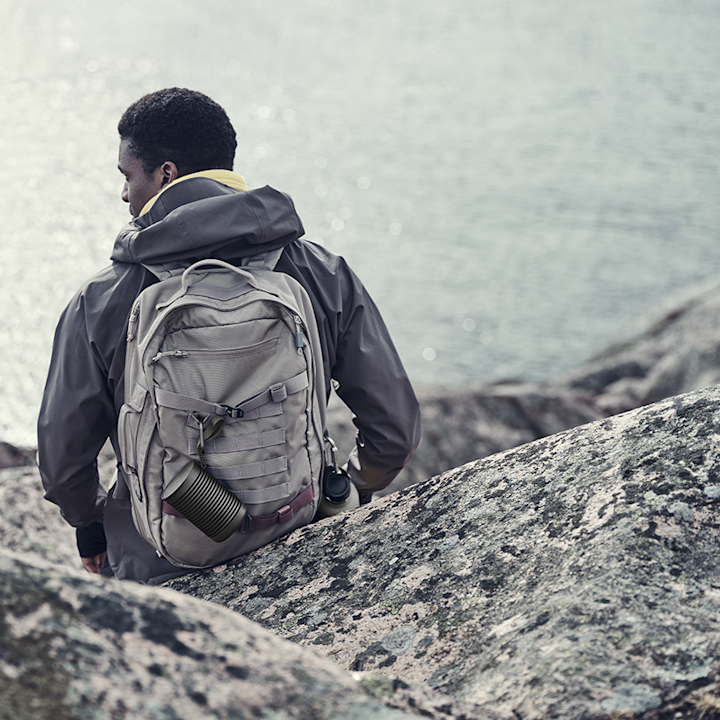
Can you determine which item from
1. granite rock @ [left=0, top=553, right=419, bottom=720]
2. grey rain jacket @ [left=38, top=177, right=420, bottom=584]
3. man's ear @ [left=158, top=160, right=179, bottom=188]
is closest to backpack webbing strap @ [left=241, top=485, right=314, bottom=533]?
grey rain jacket @ [left=38, top=177, right=420, bottom=584]

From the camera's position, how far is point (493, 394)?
788cm

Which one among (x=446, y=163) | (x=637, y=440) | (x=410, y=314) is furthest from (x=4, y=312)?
(x=446, y=163)

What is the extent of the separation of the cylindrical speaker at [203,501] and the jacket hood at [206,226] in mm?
708

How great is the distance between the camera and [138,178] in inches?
118

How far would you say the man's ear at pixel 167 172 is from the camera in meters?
2.98

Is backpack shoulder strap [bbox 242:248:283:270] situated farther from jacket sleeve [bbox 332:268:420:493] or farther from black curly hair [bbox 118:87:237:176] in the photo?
black curly hair [bbox 118:87:237:176]

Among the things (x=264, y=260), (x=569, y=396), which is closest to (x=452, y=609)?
(x=264, y=260)

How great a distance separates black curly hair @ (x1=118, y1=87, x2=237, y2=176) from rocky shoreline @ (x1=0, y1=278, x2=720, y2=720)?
1524mm

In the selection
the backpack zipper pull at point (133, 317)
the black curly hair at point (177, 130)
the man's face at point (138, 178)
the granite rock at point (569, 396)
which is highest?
the black curly hair at point (177, 130)

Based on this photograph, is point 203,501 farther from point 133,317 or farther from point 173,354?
point 133,317

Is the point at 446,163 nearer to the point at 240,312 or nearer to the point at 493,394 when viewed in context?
the point at 493,394

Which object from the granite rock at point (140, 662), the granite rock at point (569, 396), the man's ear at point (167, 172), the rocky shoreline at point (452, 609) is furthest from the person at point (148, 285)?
the granite rock at point (569, 396)

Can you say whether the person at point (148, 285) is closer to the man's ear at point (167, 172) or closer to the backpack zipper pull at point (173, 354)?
the man's ear at point (167, 172)

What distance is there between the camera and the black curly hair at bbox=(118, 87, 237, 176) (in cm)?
296
